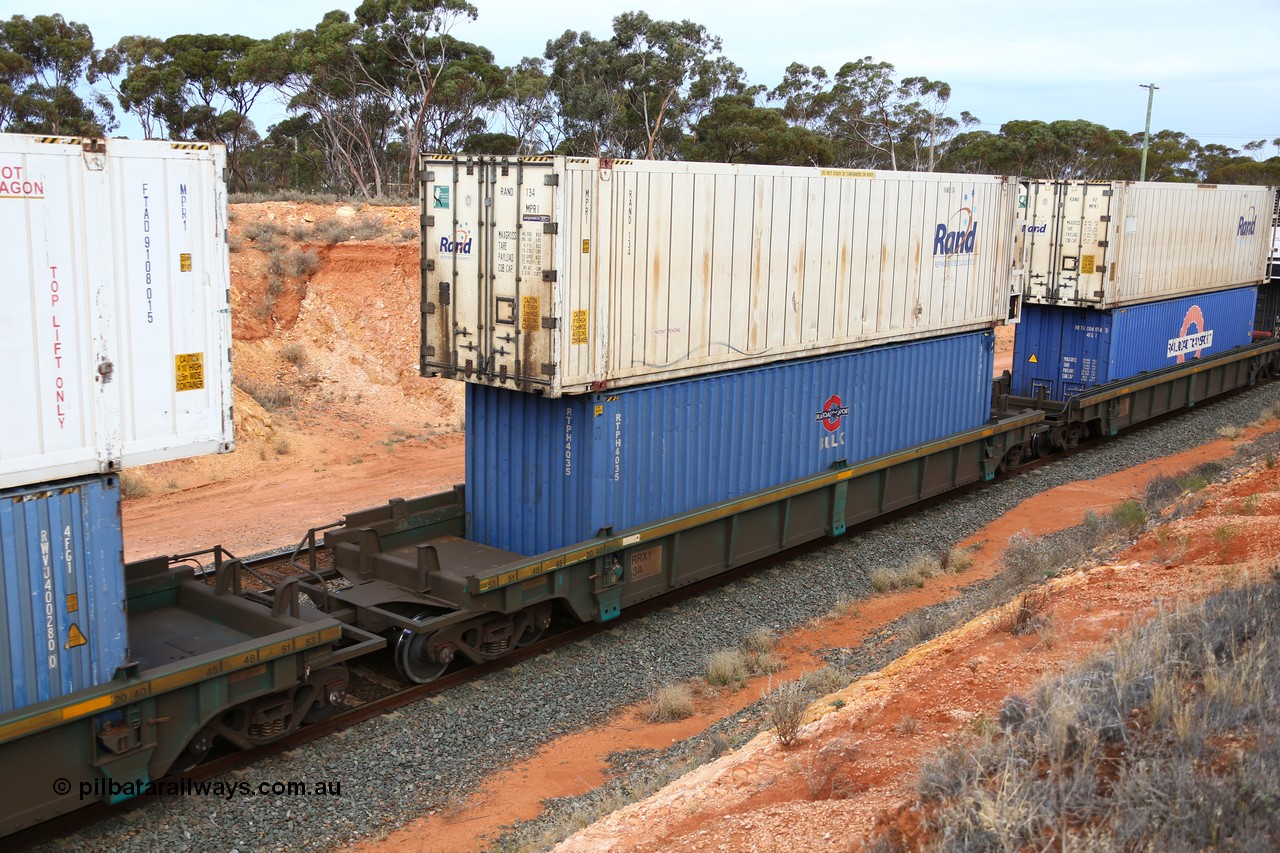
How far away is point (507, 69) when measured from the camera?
149ft

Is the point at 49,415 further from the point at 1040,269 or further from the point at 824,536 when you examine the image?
the point at 1040,269

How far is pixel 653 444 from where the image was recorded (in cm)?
1122

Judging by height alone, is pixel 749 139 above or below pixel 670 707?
above

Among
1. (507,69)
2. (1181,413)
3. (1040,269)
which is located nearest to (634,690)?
(1040,269)

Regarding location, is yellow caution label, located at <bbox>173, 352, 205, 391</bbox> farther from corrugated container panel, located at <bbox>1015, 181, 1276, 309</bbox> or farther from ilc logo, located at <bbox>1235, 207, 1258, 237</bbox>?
ilc logo, located at <bbox>1235, 207, 1258, 237</bbox>

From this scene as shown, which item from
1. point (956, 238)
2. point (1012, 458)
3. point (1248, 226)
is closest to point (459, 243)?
point (956, 238)

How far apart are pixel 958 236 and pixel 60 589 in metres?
12.3

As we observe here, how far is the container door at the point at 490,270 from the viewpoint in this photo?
1009cm

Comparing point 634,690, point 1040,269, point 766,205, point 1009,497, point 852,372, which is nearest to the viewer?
point 634,690

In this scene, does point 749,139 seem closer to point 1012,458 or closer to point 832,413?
point 1012,458

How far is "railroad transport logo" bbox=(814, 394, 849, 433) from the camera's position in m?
13.4

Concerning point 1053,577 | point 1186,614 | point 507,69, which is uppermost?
point 507,69

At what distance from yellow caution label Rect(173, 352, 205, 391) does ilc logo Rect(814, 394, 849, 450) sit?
761 cm

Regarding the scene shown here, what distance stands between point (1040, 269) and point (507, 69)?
3119 cm
